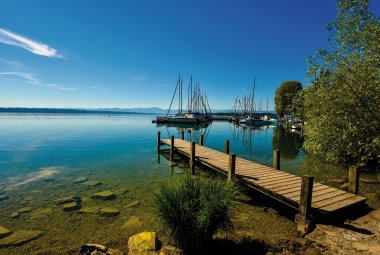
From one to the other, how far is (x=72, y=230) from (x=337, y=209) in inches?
334

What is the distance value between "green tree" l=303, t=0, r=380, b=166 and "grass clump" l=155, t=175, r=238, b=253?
706 cm

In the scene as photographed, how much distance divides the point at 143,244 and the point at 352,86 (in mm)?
10694

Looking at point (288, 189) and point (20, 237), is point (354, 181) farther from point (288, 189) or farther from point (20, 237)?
point (20, 237)

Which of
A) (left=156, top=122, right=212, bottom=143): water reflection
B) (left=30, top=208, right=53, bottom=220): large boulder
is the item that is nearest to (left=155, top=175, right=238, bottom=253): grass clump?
(left=30, top=208, right=53, bottom=220): large boulder

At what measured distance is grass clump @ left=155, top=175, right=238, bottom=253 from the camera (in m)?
5.09

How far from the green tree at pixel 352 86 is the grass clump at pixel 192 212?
7064mm

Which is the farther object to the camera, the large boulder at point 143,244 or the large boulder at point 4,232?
the large boulder at point 4,232

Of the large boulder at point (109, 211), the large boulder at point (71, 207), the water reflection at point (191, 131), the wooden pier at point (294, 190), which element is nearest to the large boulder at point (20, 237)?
the large boulder at point (71, 207)

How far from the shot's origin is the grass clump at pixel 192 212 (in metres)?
5.09

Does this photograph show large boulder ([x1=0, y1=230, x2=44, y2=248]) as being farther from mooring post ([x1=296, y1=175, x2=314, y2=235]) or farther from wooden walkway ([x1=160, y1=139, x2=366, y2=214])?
mooring post ([x1=296, y1=175, x2=314, y2=235])

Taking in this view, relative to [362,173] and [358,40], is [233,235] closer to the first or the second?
[358,40]

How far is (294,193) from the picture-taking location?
7547 mm

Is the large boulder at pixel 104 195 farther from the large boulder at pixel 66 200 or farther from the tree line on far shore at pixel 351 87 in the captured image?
the tree line on far shore at pixel 351 87

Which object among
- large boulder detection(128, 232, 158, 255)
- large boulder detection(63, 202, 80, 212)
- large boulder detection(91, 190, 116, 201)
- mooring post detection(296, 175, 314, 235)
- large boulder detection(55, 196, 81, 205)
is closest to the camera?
large boulder detection(128, 232, 158, 255)
